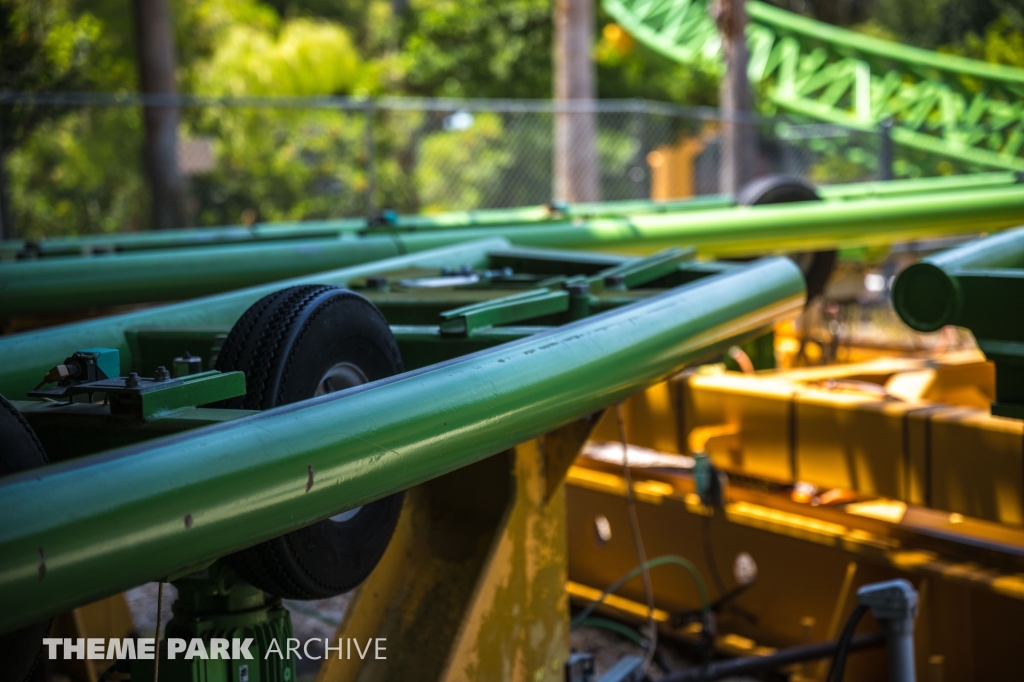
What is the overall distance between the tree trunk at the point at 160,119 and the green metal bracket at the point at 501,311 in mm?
9394

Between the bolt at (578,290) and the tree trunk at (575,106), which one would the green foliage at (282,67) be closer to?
the tree trunk at (575,106)

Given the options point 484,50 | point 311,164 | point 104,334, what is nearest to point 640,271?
point 104,334

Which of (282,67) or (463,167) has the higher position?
(282,67)

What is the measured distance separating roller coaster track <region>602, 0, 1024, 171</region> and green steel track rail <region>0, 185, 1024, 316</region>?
267 inches

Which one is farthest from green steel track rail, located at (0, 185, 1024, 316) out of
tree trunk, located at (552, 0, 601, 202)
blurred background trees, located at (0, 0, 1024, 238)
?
blurred background trees, located at (0, 0, 1024, 238)

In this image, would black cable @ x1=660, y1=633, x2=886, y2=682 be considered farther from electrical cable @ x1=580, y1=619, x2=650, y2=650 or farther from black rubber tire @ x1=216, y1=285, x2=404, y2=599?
black rubber tire @ x1=216, y1=285, x2=404, y2=599

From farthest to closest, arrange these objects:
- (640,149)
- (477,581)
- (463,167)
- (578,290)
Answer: (463,167), (640,149), (578,290), (477,581)

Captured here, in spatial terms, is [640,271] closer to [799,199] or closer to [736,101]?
[799,199]

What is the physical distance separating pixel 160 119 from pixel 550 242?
7998 millimetres

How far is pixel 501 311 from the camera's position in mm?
2498

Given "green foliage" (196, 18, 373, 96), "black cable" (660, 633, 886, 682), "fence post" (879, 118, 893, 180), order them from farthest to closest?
"green foliage" (196, 18, 373, 96) < "fence post" (879, 118, 893, 180) < "black cable" (660, 633, 886, 682)

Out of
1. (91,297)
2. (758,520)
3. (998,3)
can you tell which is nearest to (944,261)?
(758,520)

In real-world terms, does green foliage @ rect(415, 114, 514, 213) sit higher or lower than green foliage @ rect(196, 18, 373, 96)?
lower

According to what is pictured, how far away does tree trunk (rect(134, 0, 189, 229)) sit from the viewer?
11336 millimetres
